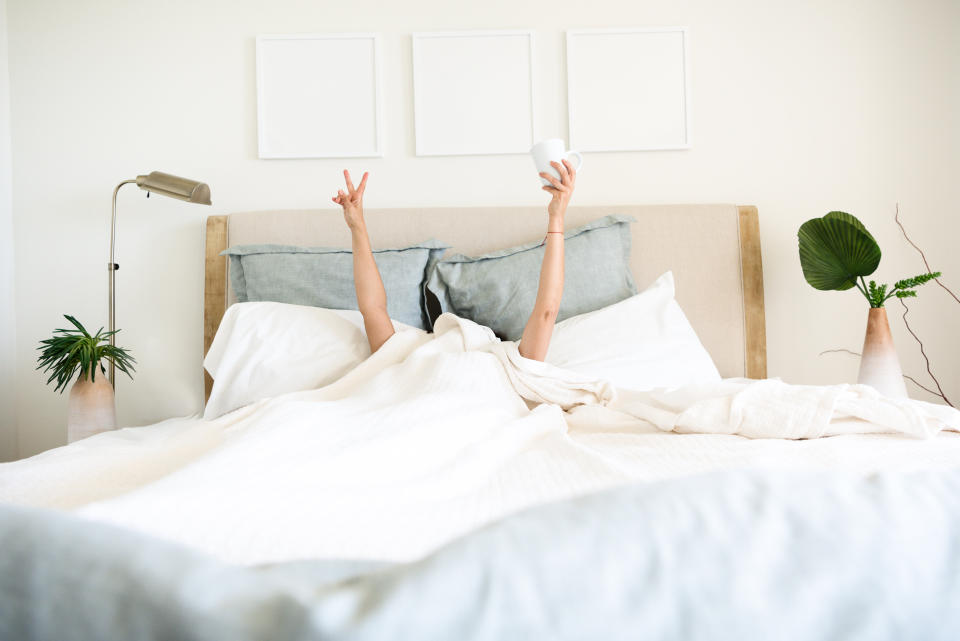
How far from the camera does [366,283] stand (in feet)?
6.62

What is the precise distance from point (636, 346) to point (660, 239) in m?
0.64

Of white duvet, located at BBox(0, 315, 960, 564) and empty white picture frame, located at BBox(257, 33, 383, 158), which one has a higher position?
empty white picture frame, located at BBox(257, 33, 383, 158)

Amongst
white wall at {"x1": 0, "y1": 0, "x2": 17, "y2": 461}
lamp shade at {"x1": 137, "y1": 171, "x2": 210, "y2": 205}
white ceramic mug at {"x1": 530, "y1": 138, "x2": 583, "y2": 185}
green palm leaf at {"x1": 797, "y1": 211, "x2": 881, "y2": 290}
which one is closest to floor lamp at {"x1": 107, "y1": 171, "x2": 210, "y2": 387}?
lamp shade at {"x1": 137, "y1": 171, "x2": 210, "y2": 205}

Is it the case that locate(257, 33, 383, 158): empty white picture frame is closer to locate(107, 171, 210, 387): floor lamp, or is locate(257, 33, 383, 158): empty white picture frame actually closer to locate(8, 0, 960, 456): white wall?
locate(8, 0, 960, 456): white wall

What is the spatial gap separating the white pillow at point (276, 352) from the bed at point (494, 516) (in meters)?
0.21

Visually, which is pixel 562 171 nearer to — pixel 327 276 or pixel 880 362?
pixel 327 276

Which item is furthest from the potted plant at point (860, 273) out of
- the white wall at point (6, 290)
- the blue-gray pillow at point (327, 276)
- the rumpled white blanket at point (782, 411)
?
the white wall at point (6, 290)

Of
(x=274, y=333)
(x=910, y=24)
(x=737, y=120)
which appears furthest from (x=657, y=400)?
(x=910, y=24)

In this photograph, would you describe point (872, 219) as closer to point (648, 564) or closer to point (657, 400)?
point (657, 400)

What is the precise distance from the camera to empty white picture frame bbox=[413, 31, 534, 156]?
2.56 metres

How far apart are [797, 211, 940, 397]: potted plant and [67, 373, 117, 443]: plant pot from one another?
8.00 ft

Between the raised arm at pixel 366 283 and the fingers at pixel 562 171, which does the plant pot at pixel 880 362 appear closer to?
the fingers at pixel 562 171

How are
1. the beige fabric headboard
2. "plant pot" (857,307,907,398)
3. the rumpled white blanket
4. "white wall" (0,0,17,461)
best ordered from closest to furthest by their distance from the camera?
1. the rumpled white blanket
2. "plant pot" (857,307,907,398)
3. the beige fabric headboard
4. "white wall" (0,0,17,461)

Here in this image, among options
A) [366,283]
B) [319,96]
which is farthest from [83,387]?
[319,96]
